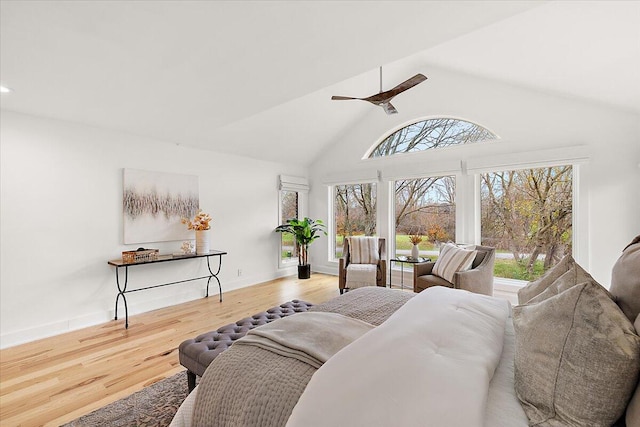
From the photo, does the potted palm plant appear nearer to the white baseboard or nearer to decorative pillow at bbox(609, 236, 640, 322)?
the white baseboard

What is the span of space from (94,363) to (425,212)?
4563mm

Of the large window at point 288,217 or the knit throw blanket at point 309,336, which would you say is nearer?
the knit throw blanket at point 309,336

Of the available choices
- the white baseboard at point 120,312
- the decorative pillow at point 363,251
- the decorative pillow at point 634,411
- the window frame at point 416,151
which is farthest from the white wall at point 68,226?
the decorative pillow at point 634,411

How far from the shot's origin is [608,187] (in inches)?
137

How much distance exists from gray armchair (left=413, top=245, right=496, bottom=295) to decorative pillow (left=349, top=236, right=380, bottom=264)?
1.00 meters

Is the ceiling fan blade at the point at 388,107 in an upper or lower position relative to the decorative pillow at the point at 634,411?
upper

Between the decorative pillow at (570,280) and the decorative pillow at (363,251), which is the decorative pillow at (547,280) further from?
the decorative pillow at (363,251)

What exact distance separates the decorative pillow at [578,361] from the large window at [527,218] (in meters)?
3.67

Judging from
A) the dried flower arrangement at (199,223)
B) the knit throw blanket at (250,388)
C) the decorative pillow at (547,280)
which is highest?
the dried flower arrangement at (199,223)

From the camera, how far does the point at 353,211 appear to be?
5.86 meters

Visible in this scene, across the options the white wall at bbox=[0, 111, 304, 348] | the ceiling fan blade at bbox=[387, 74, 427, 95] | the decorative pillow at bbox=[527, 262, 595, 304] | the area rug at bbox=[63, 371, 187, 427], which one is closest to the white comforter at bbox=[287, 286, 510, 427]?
the decorative pillow at bbox=[527, 262, 595, 304]

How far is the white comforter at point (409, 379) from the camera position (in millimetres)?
855

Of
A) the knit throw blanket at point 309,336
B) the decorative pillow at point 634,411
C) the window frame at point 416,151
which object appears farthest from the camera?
the window frame at point 416,151

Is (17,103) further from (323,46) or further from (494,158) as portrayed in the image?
(494,158)
